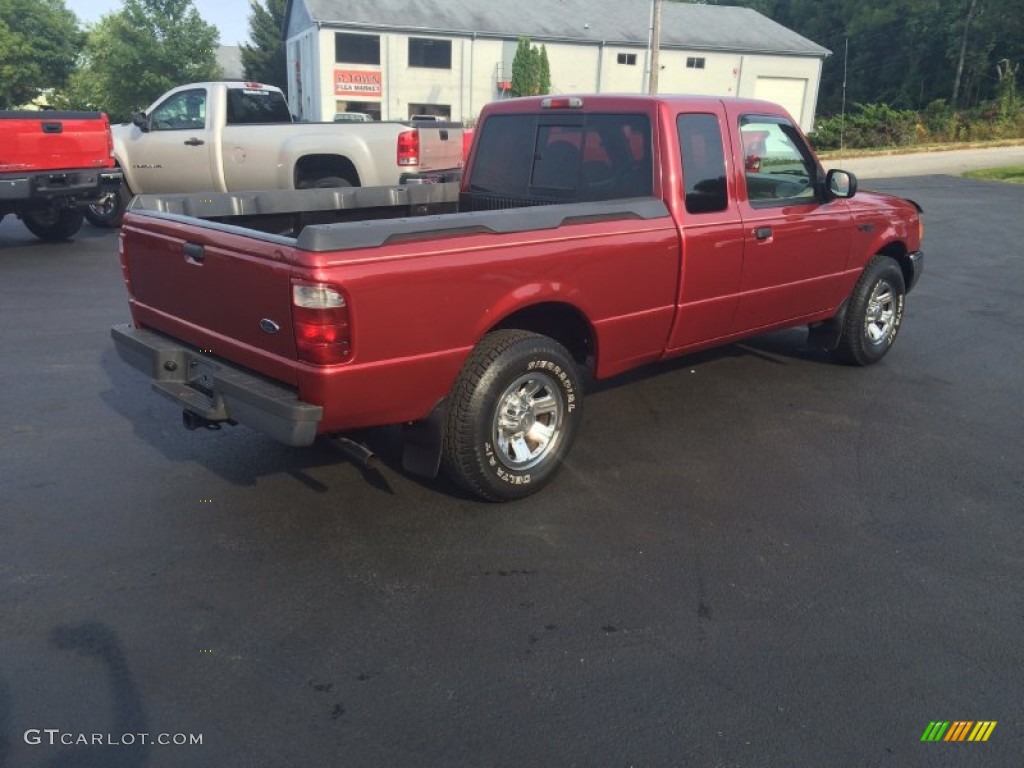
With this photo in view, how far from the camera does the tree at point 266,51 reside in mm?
63219

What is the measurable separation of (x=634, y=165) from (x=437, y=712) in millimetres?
3317

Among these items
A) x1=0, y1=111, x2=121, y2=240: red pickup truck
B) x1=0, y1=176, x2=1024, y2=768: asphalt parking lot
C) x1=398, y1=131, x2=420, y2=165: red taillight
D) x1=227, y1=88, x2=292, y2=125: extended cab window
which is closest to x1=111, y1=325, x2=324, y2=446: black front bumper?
x1=0, y1=176, x2=1024, y2=768: asphalt parking lot

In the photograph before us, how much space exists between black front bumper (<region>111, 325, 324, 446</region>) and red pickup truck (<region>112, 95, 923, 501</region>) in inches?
0.4

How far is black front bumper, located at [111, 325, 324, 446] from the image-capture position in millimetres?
3682

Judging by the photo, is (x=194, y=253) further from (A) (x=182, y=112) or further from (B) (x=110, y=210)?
(B) (x=110, y=210)

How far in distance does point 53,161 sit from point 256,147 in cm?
257

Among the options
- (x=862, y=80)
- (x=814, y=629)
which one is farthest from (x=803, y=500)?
(x=862, y=80)

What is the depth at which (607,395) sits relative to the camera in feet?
20.2

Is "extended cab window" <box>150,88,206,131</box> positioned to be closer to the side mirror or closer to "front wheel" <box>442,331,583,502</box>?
the side mirror

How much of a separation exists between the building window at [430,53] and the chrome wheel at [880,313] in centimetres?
3814

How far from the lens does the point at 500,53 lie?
4278 centimetres

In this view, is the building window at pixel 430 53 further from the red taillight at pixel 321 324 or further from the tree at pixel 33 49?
the red taillight at pixel 321 324

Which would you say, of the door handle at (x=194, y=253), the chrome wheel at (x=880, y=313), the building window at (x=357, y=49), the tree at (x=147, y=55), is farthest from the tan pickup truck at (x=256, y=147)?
the tree at (x=147, y=55)

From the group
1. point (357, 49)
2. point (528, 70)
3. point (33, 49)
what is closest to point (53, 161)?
point (357, 49)
